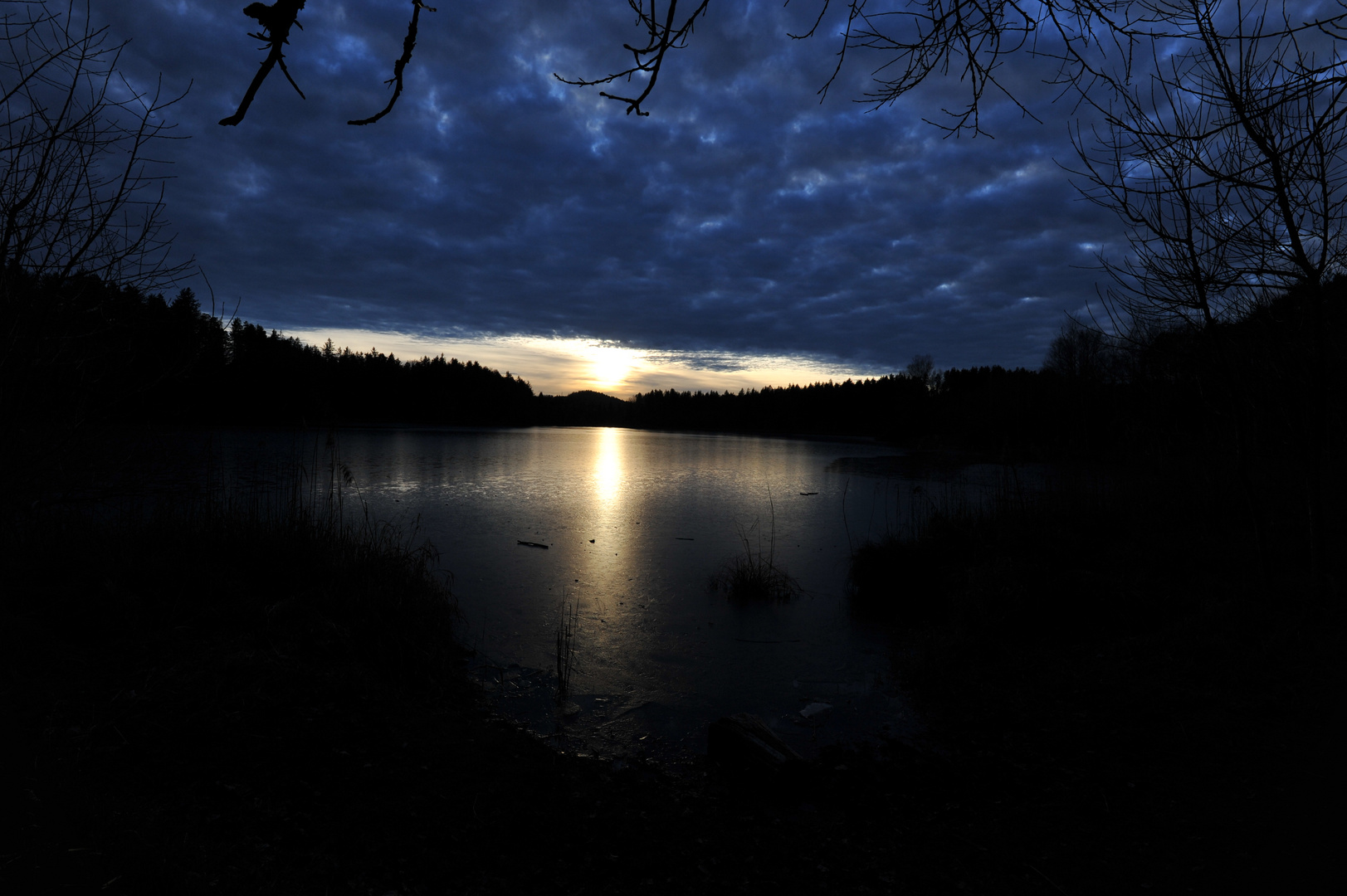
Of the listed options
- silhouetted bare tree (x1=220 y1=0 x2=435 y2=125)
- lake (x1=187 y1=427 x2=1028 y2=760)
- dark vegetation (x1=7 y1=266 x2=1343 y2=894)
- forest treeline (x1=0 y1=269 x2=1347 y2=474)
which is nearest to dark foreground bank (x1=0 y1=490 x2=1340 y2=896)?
dark vegetation (x1=7 y1=266 x2=1343 y2=894)

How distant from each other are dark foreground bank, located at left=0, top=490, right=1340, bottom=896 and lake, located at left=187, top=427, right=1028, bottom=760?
531 millimetres

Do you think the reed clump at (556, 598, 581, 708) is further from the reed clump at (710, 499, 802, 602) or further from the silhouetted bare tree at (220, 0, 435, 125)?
the silhouetted bare tree at (220, 0, 435, 125)

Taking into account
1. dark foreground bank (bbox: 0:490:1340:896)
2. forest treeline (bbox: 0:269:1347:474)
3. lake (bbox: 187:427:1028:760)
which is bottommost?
lake (bbox: 187:427:1028:760)

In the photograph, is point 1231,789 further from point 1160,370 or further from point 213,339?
point 213,339

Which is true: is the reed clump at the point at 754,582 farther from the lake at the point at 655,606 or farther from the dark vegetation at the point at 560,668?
the dark vegetation at the point at 560,668

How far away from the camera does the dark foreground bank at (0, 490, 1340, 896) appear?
253 centimetres

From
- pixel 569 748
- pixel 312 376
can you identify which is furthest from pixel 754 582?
pixel 312 376

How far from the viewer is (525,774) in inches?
137

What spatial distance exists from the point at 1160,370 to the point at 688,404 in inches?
4425

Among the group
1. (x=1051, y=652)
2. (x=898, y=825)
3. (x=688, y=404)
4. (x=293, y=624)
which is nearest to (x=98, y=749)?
(x=293, y=624)

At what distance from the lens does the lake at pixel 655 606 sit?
4824mm

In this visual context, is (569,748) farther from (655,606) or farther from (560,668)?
(655,606)

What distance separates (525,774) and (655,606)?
14.8ft

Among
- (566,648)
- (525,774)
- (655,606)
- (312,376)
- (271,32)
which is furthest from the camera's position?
(312,376)
